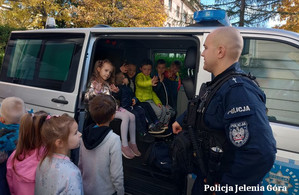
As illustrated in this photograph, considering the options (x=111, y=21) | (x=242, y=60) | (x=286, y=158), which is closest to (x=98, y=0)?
(x=111, y=21)

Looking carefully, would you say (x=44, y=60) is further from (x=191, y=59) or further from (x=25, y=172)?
(x=191, y=59)

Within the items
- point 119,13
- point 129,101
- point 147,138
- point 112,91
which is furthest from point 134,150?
point 119,13

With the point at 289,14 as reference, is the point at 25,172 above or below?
below

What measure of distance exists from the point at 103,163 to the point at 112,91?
5.69 feet

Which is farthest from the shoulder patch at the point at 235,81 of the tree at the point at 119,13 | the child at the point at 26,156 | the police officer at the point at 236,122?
the tree at the point at 119,13

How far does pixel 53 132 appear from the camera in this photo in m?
1.58

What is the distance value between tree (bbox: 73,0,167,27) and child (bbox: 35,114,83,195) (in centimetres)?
1042

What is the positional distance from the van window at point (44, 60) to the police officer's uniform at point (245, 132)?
206 centimetres

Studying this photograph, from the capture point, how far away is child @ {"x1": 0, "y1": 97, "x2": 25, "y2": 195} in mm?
1735

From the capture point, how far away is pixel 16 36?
3412mm

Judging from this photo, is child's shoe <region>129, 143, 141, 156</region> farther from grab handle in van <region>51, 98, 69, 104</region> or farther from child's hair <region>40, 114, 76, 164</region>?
child's hair <region>40, 114, 76, 164</region>

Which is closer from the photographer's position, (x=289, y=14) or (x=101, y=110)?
(x=101, y=110)

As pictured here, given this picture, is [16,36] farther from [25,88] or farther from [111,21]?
[111,21]

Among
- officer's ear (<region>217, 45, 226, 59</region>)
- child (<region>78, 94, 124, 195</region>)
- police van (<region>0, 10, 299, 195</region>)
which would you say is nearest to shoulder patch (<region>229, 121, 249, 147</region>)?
officer's ear (<region>217, 45, 226, 59</region>)
